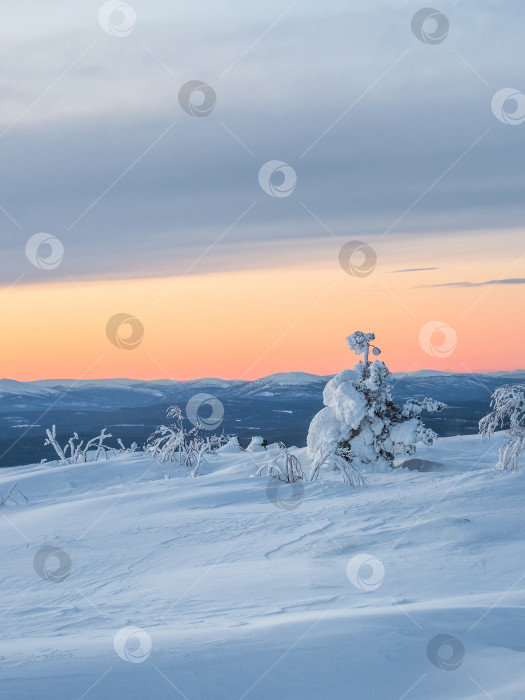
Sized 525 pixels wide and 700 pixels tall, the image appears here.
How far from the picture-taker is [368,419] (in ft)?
51.0

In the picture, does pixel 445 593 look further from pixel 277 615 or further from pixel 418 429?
pixel 418 429

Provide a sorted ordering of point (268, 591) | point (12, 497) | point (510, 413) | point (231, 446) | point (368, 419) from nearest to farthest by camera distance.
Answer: point (268, 591) < point (510, 413) < point (12, 497) < point (368, 419) < point (231, 446)

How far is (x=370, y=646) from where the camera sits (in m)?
4.47

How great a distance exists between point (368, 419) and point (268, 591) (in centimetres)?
909

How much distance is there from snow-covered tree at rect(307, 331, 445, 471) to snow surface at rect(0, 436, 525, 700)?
5.14ft

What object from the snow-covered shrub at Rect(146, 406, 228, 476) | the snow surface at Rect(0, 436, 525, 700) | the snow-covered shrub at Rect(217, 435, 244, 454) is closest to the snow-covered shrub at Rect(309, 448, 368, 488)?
the snow surface at Rect(0, 436, 525, 700)

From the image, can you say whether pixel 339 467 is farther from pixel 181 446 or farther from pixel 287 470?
pixel 181 446

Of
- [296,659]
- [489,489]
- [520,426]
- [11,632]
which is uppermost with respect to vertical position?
[520,426]

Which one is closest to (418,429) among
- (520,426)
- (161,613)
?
(520,426)

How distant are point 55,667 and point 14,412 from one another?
12713 cm

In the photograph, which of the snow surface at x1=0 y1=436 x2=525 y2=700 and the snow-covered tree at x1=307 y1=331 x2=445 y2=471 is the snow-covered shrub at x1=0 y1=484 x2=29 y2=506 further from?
the snow-covered tree at x1=307 y1=331 x2=445 y2=471

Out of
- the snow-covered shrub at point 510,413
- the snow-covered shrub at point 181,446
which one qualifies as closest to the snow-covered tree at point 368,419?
the snow-covered shrub at point 510,413

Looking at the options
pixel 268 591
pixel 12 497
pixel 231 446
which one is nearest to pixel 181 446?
pixel 12 497

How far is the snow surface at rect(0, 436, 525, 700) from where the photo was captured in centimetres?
411
